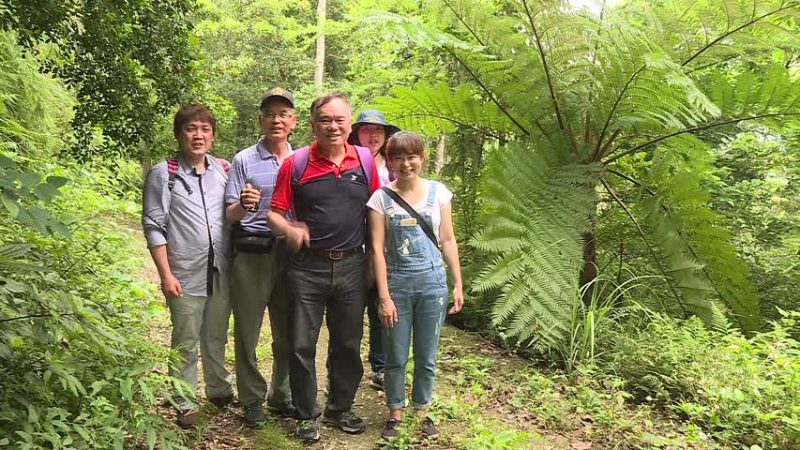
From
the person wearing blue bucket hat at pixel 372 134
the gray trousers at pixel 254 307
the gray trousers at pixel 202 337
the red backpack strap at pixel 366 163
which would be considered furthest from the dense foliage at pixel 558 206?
the red backpack strap at pixel 366 163

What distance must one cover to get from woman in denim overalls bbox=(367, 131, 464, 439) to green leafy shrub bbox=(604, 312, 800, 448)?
5.05ft

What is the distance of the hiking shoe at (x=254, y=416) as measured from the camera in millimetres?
2975

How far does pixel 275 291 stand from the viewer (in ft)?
9.95

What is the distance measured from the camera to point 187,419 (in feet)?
9.27

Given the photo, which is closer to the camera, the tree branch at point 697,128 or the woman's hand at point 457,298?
the woman's hand at point 457,298

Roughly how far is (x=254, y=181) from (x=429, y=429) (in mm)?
1626

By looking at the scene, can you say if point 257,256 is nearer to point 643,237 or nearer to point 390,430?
point 390,430

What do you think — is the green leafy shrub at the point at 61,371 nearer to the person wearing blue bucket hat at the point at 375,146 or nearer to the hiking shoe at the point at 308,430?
the hiking shoe at the point at 308,430

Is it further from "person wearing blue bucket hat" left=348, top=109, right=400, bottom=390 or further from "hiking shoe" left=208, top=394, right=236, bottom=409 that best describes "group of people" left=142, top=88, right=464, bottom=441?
"person wearing blue bucket hat" left=348, top=109, right=400, bottom=390

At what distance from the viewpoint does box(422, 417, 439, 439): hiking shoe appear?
9.66 ft

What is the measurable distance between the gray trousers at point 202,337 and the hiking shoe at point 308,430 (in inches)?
21.6

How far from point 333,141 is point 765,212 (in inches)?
237

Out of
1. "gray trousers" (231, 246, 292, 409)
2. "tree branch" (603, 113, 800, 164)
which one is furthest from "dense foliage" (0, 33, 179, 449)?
"tree branch" (603, 113, 800, 164)

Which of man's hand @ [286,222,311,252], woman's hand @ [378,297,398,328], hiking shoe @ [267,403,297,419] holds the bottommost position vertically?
hiking shoe @ [267,403,297,419]
